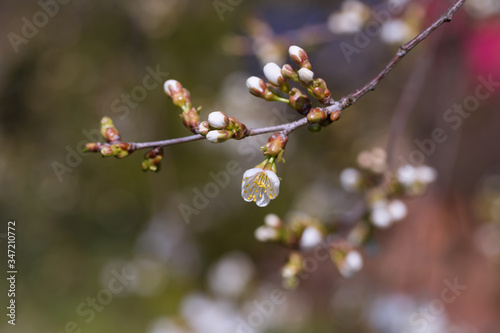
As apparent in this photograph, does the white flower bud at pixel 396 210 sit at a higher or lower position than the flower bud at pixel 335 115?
higher

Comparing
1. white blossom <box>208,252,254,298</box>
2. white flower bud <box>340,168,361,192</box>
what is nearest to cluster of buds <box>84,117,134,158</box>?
white flower bud <box>340,168,361,192</box>

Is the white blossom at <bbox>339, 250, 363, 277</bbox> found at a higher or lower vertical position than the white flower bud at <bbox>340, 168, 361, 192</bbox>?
lower

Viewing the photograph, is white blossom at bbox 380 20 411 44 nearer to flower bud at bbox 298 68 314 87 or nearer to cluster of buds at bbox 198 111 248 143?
flower bud at bbox 298 68 314 87

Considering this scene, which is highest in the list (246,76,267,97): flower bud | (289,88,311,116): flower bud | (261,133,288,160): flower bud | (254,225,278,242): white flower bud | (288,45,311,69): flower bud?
(288,45,311,69): flower bud

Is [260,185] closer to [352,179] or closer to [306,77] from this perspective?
[306,77]

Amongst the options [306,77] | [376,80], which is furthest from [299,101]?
[376,80]

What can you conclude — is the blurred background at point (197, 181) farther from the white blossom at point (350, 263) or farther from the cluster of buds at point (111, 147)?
the cluster of buds at point (111, 147)

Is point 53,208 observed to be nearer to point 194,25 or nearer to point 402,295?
point 194,25

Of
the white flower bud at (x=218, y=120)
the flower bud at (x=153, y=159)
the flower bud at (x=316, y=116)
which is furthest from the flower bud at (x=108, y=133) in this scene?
the flower bud at (x=316, y=116)

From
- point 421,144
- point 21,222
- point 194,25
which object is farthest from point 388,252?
point 21,222
